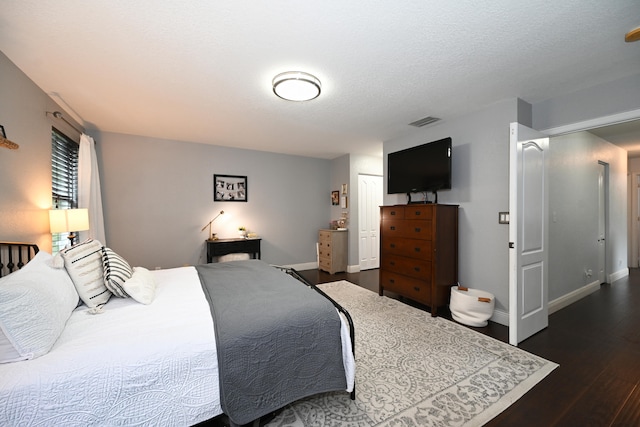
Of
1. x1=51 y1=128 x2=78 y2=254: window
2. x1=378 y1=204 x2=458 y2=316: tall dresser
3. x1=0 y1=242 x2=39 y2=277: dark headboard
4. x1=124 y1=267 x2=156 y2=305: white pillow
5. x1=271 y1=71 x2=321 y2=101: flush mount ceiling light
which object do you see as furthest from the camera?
x1=378 y1=204 x2=458 y2=316: tall dresser

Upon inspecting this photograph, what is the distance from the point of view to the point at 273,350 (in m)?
1.36

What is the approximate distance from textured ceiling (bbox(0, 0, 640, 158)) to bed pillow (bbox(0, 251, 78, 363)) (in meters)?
1.60

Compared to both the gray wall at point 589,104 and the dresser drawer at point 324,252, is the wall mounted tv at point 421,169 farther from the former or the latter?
the dresser drawer at point 324,252

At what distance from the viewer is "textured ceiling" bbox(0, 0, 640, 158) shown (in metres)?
1.52

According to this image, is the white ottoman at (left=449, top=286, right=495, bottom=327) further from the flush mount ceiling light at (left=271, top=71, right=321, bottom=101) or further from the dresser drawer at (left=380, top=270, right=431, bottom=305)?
the flush mount ceiling light at (left=271, top=71, right=321, bottom=101)

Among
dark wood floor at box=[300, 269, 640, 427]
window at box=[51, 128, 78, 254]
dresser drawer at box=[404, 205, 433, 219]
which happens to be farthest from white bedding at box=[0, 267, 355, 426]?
dresser drawer at box=[404, 205, 433, 219]

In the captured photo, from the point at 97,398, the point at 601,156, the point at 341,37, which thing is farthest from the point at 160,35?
the point at 601,156

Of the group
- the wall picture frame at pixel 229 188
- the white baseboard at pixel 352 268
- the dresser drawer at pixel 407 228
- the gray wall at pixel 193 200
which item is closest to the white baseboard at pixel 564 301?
the dresser drawer at pixel 407 228

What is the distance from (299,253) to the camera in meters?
5.48

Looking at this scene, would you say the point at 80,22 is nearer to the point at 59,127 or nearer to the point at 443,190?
the point at 59,127

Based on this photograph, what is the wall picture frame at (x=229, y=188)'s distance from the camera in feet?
15.3

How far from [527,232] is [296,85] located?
2.64 m

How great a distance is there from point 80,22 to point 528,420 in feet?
12.3

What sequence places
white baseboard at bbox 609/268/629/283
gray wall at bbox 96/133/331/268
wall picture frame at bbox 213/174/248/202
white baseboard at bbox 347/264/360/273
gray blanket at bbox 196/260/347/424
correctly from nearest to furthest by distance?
gray blanket at bbox 196/260/347/424 < gray wall at bbox 96/133/331/268 < white baseboard at bbox 609/268/629/283 < wall picture frame at bbox 213/174/248/202 < white baseboard at bbox 347/264/360/273
